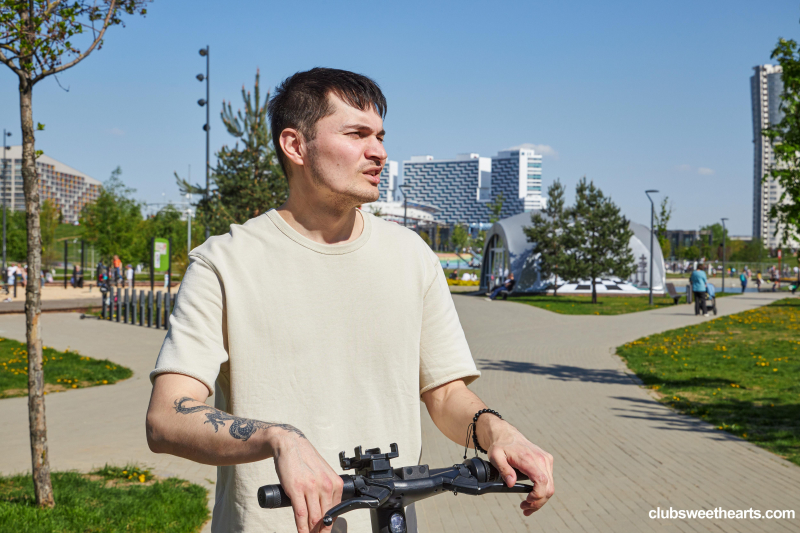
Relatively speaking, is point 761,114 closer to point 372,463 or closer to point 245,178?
point 245,178

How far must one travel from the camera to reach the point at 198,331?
4.85 ft

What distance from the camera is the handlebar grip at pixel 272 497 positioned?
1.13 m

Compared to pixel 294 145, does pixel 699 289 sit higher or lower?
lower

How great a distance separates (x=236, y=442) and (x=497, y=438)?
0.59m

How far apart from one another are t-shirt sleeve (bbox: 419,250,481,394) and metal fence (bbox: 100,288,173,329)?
52.9 ft

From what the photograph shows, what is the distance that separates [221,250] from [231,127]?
20.5 m

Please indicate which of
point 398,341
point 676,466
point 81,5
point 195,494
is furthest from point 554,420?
point 398,341

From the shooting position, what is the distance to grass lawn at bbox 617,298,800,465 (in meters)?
7.88

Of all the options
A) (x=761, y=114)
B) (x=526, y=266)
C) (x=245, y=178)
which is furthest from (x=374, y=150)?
(x=761, y=114)

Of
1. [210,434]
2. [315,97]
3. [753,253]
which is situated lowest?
[210,434]

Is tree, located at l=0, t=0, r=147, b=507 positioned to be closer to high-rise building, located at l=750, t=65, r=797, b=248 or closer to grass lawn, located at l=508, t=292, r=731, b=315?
grass lawn, located at l=508, t=292, r=731, b=315

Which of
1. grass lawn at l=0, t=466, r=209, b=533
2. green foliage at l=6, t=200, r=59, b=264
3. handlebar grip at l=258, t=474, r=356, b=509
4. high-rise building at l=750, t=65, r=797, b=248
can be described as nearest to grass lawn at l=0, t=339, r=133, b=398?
grass lawn at l=0, t=466, r=209, b=533

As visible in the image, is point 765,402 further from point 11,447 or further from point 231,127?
point 231,127

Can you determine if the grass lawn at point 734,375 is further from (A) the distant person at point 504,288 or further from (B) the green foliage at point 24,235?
(B) the green foliage at point 24,235
